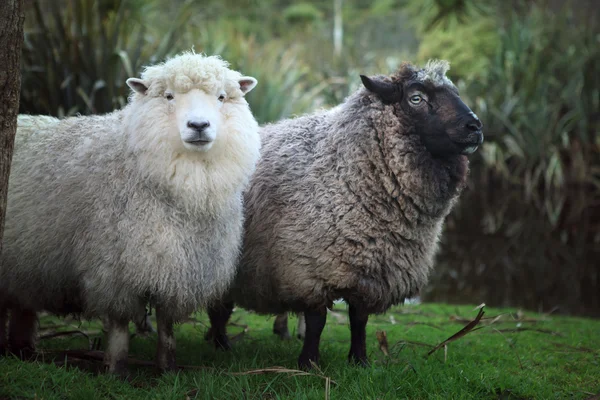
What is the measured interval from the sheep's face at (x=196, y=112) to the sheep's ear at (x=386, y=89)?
1.08 metres

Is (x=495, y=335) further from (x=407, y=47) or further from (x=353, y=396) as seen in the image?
(x=407, y=47)

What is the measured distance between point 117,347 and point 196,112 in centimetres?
152

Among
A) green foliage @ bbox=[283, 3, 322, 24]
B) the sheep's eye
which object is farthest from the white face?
green foliage @ bbox=[283, 3, 322, 24]

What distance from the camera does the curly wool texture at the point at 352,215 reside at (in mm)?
4223

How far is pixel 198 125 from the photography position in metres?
3.67

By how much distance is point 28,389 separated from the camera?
339 cm

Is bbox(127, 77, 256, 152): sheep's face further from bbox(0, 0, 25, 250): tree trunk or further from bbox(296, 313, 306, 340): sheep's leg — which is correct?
bbox(296, 313, 306, 340): sheep's leg

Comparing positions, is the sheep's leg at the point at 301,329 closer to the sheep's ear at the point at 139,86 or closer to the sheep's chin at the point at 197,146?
the sheep's chin at the point at 197,146

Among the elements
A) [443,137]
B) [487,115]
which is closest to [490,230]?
[487,115]

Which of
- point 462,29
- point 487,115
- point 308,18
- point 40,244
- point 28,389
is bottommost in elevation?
point 28,389

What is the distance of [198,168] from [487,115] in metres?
7.68

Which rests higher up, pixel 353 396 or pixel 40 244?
pixel 40 244

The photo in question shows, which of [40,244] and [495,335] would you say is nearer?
[40,244]

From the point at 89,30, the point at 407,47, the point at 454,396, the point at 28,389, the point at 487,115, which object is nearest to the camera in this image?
the point at 28,389
